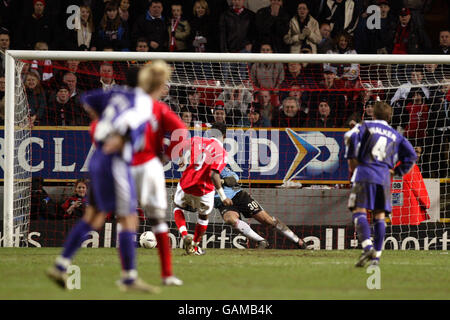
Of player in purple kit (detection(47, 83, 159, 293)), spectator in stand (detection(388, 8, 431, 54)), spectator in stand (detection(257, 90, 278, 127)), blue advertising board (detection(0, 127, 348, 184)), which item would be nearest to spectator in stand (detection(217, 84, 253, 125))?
spectator in stand (detection(257, 90, 278, 127))

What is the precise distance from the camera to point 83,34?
49.6ft

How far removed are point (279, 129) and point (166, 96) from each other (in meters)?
1.90

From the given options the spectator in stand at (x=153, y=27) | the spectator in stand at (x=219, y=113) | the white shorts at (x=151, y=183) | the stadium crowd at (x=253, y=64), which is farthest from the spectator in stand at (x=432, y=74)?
the white shorts at (x=151, y=183)

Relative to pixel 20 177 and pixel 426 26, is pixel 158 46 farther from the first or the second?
pixel 426 26

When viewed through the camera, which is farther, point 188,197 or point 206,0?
point 206,0

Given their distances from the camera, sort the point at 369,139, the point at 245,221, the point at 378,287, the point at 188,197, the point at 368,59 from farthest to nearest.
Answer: the point at 245,221, the point at 368,59, the point at 188,197, the point at 369,139, the point at 378,287

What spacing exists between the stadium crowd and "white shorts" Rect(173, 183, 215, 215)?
2133 millimetres

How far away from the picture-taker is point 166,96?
13.4m

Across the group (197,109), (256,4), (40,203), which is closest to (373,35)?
(256,4)

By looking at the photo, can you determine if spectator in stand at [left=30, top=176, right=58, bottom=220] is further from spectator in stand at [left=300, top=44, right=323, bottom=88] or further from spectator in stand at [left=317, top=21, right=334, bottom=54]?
spectator in stand at [left=317, top=21, right=334, bottom=54]

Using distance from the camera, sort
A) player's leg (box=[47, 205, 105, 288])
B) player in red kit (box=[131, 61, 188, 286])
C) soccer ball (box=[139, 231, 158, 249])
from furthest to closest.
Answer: soccer ball (box=[139, 231, 158, 249]), player in red kit (box=[131, 61, 188, 286]), player's leg (box=[47, 205, 105, 288])

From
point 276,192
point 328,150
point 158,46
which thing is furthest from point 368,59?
point 158,46

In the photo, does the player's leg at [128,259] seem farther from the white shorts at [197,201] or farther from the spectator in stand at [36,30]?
the spectator in stand at [36,30]

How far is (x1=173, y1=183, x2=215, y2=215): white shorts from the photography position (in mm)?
11070
